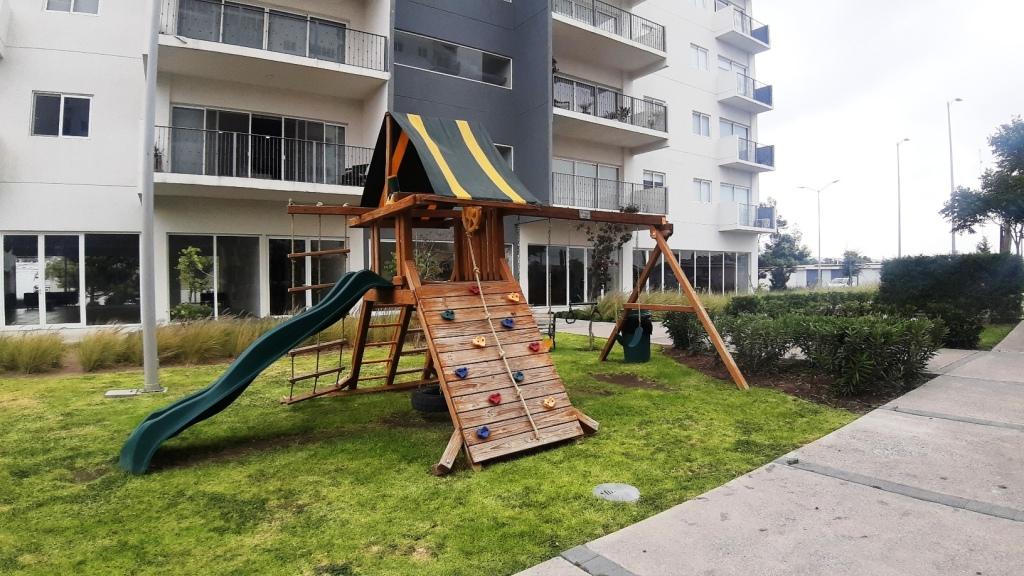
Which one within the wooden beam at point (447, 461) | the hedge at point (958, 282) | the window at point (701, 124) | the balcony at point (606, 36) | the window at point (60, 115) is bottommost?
the wooden beam at point (447, 461)

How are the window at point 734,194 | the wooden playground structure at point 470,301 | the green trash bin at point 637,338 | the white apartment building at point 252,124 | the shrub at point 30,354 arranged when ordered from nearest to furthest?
the wooden playground structure at point 470,301
the shrub at point 30,354
the green trash bin at point 637,338
the white apartment building at point 252,124
the window at point 734,194

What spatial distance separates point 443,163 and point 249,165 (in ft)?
33.8

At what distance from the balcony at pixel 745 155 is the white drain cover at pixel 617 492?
83.3ft

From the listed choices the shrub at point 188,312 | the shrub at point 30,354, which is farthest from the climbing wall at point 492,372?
the shrub at point 188,312

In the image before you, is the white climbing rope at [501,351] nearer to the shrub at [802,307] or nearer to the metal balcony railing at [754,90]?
the shrub at [802,307]

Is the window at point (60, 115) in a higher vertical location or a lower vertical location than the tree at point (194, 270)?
higher

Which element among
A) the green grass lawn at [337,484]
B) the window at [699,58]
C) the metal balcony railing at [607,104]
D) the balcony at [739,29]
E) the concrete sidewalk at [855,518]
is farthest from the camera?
the balcony at [739,29]

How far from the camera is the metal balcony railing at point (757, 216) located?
1048 inches

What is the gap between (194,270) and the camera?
1412cm

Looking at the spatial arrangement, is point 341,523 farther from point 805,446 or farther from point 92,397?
point 92,397

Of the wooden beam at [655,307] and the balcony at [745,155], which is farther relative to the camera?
the balcony at [745,155]

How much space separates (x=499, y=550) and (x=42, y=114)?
16.4m

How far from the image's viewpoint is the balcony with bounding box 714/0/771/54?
26.6 meters

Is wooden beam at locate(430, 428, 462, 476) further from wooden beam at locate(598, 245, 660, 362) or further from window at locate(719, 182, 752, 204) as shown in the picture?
window at locate(719, 182, 752, 204)
